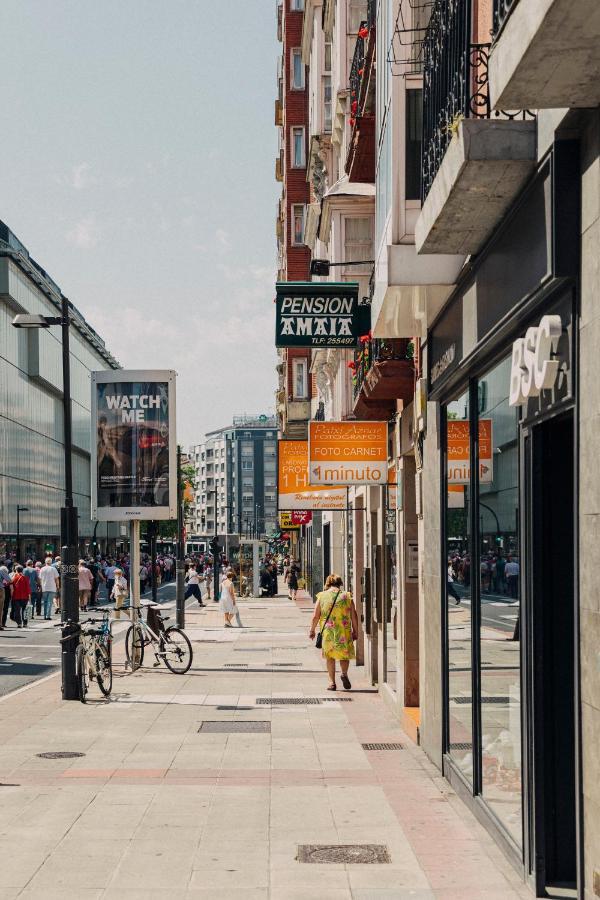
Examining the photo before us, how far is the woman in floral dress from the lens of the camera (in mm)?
18453

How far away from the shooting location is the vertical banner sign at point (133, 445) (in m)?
21.9

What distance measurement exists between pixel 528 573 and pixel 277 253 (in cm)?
8565

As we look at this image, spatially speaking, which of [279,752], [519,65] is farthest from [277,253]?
[519,65]

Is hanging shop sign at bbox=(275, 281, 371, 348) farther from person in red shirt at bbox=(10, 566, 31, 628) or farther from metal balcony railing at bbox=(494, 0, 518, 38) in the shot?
person in red shirt at bbox=(10, 566, 31, 628)

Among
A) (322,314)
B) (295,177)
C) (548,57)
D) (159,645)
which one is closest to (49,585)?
(159,645)

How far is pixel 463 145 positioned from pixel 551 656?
287 cm

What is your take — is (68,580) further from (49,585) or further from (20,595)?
(49,585)

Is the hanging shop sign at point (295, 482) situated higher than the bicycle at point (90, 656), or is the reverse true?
the hanging shop sign at point (295, 482)

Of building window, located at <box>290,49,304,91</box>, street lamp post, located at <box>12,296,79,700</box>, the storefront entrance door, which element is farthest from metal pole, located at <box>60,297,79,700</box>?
building window, located at <box>290,49,304,91</box>

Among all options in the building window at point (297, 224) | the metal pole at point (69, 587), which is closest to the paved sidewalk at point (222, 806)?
the metal pole at point (69, 587)

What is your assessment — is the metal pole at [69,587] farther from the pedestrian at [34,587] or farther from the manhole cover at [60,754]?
the pedestrian at [34,587]

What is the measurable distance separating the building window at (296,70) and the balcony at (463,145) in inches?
2125

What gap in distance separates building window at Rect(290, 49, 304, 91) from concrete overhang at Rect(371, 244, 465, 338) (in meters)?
51.9

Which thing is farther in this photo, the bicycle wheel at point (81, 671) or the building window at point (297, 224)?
the building window at point (297, 224)
